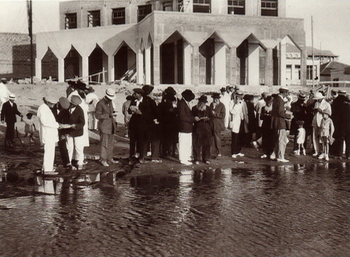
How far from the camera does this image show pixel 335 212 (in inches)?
262

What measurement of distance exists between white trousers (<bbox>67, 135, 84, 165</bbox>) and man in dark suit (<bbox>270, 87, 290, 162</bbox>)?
477 centimetres

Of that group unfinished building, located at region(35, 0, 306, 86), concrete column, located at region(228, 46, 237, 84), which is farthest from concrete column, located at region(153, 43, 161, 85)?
concrete column, located at region(228, 46, 237, 84)

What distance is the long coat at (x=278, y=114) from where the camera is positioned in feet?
39.0

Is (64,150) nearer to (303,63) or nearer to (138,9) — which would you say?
(303,63)

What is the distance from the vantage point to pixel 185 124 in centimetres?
1133

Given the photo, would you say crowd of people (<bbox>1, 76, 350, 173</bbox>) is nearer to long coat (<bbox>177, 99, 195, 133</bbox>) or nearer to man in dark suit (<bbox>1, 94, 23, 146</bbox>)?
long coat (<bbox>177, 99, 195, 133</bbox>)

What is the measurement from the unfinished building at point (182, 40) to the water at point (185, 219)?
1873 centimetres

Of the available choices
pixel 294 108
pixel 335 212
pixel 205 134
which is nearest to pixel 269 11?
pixel 294 108

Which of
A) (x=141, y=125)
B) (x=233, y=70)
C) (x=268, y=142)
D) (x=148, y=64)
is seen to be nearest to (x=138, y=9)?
(x=148, y=64)

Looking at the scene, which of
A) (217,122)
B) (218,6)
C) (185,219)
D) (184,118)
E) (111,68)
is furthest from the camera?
(111,68)

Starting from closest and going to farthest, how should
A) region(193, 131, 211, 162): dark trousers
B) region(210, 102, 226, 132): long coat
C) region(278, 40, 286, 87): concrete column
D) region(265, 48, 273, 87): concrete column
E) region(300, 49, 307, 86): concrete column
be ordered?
region(193, 131, 211, 162): dark trousers → region(210, 102, 226, 132): long coat → region(265, 48, 273, 87): concrete column → region(300, 49, 307, 86): concrete column → region(278, 40, 286, 87): concrete column

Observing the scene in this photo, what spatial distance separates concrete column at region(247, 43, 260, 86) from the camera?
31.1 meters

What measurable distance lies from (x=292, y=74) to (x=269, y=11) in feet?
76.3

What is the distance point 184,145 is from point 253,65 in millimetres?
20933
